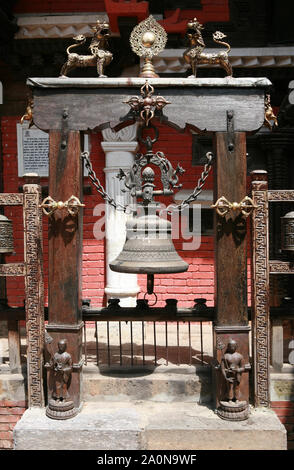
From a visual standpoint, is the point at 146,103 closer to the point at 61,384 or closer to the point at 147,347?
the point at 61,384

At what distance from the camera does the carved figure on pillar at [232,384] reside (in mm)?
3404

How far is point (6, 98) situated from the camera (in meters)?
6.37

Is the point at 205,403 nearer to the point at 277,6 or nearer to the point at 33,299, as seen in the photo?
the point at 33,299

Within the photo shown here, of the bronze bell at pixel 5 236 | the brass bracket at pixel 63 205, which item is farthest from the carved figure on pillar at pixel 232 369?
the bronze bell at pixel 5 236

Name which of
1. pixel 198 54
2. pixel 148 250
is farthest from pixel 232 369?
pixel 198 54

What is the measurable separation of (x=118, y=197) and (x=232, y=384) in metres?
3.32

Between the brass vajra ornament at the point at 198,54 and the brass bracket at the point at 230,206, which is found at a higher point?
the brass vajra ornament at the point at 198,54

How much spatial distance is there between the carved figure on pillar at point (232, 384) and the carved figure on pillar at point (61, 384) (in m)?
1.22

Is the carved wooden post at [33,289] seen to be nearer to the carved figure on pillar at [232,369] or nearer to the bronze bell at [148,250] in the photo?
the bronze bell at [148,250]

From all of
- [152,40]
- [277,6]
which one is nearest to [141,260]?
[152,40]

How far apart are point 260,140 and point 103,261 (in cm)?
291

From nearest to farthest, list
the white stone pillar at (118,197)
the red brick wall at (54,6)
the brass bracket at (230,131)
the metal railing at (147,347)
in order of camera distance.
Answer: the brass bracket at (230,131) < the metal railing at (147,347) < the white stone pillar at (118,197) < the red brick wall at (54,6)

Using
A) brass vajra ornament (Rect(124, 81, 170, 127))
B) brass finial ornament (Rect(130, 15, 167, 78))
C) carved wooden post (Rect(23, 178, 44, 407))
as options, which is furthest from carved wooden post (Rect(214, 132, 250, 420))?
carved wooden post (Rect(23, 178, 44, 407))

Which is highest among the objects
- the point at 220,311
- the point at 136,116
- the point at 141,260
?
the point at 136,116
